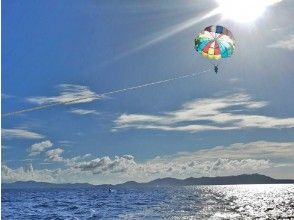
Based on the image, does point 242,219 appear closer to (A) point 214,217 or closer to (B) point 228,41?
(A) point 214,217

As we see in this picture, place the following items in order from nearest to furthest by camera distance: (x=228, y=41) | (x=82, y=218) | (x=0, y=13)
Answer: (x=0, y=13) < (x=228, y=41) < (x=82, y=218)

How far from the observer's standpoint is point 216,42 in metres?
36.8

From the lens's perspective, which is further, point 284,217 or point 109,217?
point 284,217

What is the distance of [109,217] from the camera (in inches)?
2608

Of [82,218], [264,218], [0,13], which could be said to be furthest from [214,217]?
[0,13]

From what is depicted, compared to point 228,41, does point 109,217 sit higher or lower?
lower

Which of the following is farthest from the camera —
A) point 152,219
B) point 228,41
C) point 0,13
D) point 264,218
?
point 264,218

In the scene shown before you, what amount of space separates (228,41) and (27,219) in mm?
43163

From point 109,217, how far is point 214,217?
14.7 m

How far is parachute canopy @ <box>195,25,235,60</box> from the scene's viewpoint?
36541 mm

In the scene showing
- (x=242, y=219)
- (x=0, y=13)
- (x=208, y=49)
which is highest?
(x=208, y=49)

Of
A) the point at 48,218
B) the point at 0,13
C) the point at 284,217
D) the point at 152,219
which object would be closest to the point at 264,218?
the point at 284,217

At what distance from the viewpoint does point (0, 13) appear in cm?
1786

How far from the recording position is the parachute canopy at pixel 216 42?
36541 mm
